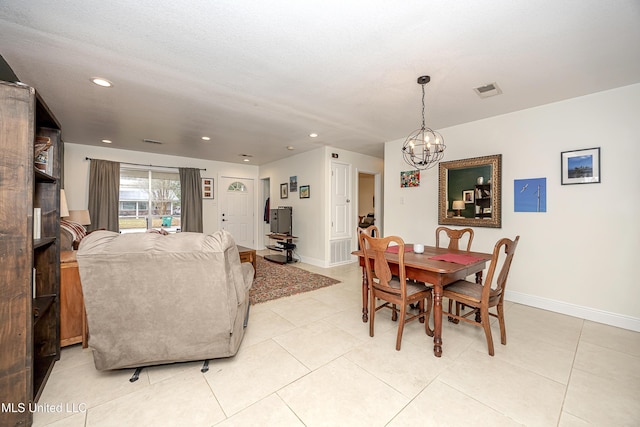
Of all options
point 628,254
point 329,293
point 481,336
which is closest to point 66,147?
point 329,293

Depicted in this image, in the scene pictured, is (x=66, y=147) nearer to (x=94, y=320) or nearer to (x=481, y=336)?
(x=94, y=320)

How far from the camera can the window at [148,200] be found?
546cm

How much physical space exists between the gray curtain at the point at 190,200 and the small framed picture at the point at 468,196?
550 cm

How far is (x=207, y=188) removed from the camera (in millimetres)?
6387

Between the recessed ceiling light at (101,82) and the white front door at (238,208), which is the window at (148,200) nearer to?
the white front door at (238,208)

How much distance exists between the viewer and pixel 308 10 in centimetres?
161

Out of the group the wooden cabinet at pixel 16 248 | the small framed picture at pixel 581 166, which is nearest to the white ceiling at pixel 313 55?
the small framed picture at pixel 581 166

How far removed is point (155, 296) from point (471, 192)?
389 cm

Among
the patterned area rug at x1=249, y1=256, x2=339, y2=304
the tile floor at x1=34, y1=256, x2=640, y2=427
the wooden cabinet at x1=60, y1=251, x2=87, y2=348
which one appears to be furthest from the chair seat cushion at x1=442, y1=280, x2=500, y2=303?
the wooden cabinet at x1=60, y1=251, x2=87, y2=348

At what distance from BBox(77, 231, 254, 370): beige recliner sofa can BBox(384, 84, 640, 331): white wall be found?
A: 3.53m

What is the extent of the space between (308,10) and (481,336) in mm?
3007

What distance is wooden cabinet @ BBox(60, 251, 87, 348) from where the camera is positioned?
208 centimetres

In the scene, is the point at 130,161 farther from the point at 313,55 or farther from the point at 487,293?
the point at 487,293

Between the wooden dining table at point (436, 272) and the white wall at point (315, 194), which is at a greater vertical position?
the white wall at point (315, 194)
